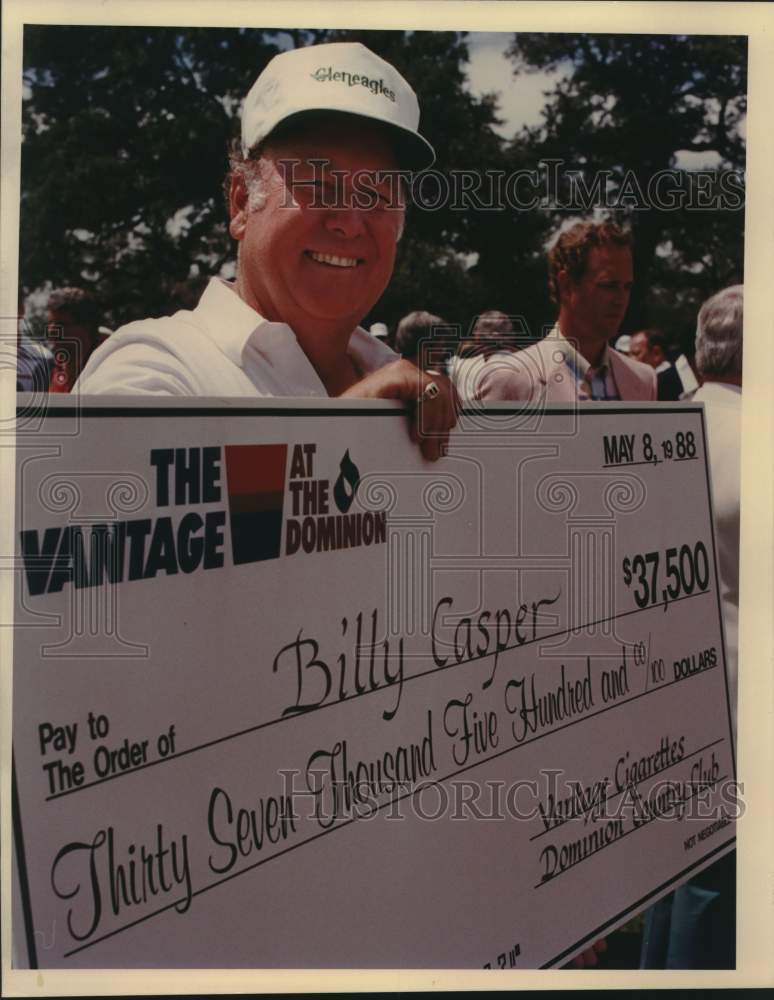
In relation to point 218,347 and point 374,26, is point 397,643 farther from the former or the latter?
point 374,26

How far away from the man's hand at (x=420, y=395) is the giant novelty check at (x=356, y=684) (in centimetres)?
4

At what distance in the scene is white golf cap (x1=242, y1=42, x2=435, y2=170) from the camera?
3.29 meters

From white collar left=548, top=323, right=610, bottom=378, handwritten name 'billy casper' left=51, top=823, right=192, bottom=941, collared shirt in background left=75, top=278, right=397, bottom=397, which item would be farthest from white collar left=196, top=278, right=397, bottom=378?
handwritten name 'billy casper' left=51, top=823, right=192, bottom=941

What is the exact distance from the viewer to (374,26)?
11.0 feet

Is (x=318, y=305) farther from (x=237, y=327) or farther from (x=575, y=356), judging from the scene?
(x=575, y=356)

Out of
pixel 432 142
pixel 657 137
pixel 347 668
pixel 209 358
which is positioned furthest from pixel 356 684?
pixel 657 137

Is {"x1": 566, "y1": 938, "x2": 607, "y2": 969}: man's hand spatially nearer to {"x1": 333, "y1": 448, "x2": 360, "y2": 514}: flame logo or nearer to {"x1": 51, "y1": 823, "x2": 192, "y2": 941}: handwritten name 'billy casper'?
{"x1": 51, "y1": 823, "x2": 192, "y2": 941}: handwritten name 'billy casper'

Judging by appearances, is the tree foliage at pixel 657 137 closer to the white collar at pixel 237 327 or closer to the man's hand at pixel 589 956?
the white collar at pixel 237 327

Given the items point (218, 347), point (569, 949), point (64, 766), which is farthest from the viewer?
point (569, 949)

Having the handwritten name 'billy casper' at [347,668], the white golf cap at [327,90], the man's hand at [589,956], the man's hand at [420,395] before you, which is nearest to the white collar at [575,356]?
the man's hand at [420,395]

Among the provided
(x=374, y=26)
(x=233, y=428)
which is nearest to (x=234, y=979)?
(x=233, y=428)

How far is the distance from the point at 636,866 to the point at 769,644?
77cm

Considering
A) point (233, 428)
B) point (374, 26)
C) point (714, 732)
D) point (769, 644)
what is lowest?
point (714, 732)

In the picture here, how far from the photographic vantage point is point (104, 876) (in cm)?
310
